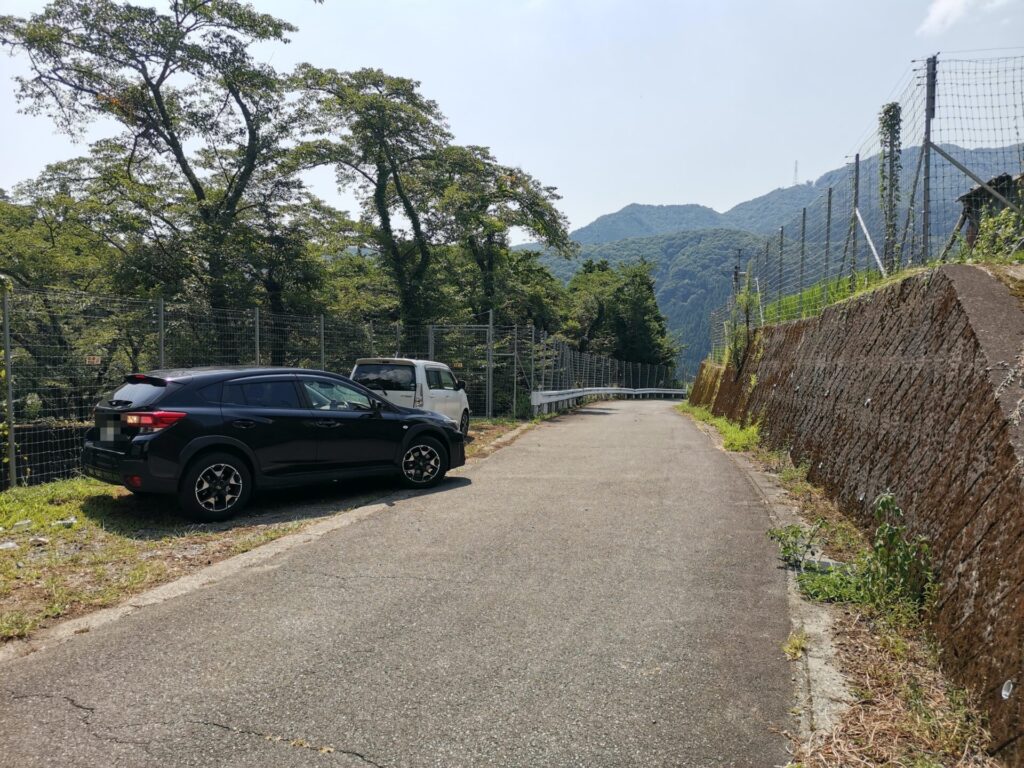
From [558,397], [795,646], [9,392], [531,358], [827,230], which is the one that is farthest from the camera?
[558,397]

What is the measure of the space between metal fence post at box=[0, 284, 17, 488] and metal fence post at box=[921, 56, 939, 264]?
34.3 feet

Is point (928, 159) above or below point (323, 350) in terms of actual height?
above

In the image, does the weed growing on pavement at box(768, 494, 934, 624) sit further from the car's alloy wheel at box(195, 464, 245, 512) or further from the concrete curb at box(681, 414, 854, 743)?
the car's alloy wheel at box(195, 464, 245, 512)

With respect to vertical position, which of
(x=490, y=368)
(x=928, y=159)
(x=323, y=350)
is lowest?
(x=490, y=368)

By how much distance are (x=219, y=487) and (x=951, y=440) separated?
6.36 meters

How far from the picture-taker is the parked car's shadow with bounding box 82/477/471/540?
20.7 ft

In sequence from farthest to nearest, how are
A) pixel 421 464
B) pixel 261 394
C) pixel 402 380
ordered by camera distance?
1. pixel 402 380
2. pixel 421 464
3. pixel 261 394

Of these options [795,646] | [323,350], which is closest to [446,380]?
[323,350]

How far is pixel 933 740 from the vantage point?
279 cm

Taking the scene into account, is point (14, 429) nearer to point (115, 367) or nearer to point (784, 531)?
point (115, 367)

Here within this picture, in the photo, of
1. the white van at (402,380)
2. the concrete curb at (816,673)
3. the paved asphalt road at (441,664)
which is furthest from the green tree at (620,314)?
the concrete curb at (816,673)

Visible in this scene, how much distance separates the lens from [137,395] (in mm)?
6520

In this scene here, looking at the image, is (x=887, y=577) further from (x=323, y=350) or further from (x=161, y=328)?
(x=323, y=350)

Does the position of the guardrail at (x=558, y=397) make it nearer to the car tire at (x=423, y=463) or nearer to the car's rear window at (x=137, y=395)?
the car tire at (x=423, y=463)
